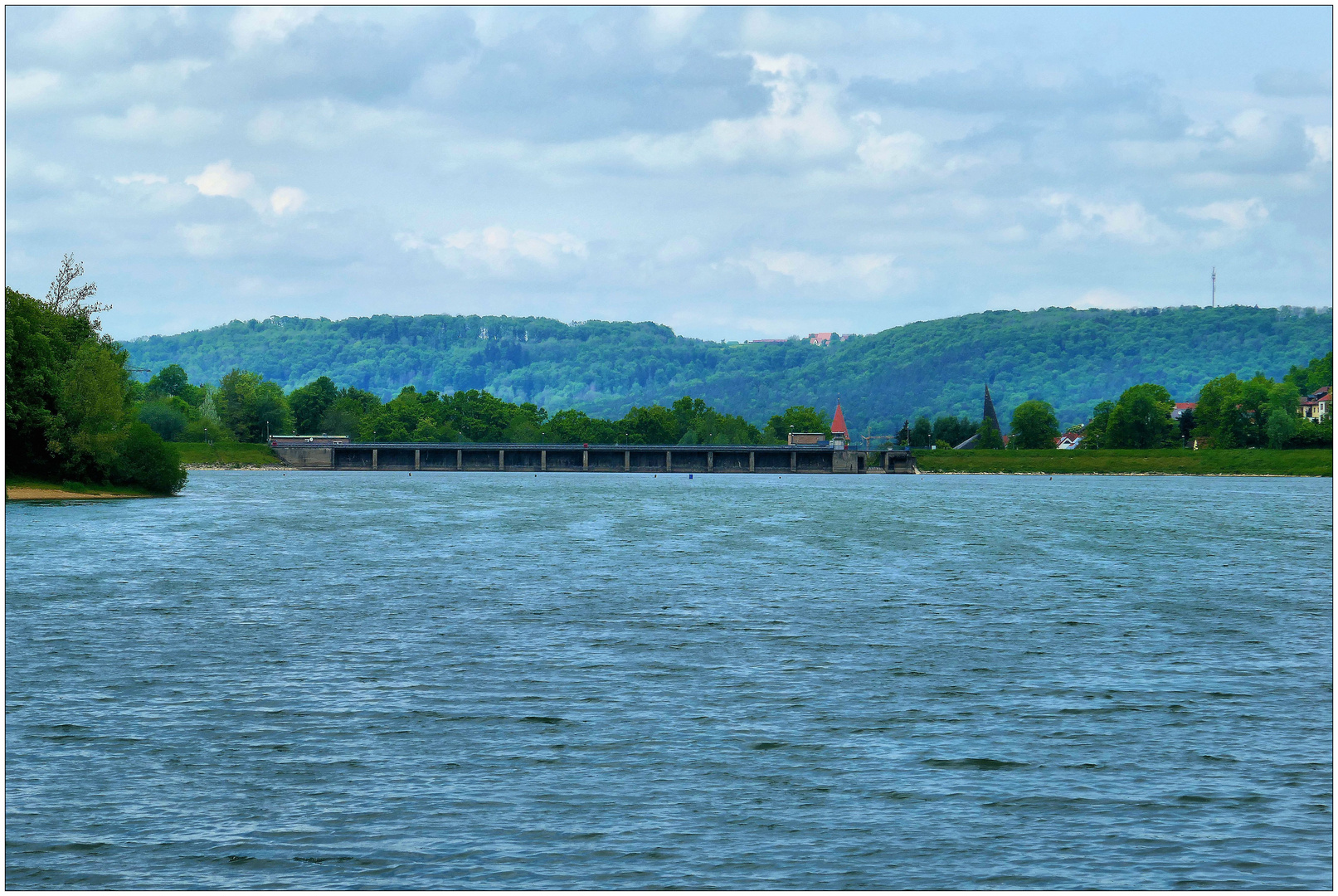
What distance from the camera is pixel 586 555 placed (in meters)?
79.2

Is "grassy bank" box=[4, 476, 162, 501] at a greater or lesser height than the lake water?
greater

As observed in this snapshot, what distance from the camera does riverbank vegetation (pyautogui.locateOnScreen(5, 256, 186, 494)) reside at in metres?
116

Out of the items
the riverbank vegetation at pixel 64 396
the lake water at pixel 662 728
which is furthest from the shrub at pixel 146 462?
the lake water at pixel 662 728

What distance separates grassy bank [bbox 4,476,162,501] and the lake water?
60878 millimetres

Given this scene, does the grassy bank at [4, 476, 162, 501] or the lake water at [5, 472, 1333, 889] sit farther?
the grassy bank at [4, 476, 162, 501]

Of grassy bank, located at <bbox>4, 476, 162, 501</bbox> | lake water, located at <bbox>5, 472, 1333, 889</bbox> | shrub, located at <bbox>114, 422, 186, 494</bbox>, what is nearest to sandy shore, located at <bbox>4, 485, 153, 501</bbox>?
grassy bank, located at <bbox>4, 476, 162, 501</bbox>

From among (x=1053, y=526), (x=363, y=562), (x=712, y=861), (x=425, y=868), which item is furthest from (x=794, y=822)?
(x=1053, y=526)

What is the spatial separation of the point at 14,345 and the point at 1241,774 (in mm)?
110695

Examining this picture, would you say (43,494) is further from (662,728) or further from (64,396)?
(662,728)

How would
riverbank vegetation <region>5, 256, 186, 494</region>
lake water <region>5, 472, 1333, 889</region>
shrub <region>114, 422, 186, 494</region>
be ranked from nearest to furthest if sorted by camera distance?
lake water <region>5, 472, 1333, 889</region> → riverbank vegetation <region>5, 256, 186, 494</region> → shrub <region>114, 422, 186, 494</region>

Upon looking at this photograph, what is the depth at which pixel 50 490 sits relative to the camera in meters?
125

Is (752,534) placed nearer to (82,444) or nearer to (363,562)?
(363,562)

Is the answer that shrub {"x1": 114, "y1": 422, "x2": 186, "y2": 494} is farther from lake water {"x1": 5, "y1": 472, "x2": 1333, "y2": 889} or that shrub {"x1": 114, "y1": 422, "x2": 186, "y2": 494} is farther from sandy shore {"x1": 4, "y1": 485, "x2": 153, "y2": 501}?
lake water {"x1": 5, "y1": 472, "x2": 1333, "y2": 889}

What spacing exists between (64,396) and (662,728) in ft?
338
